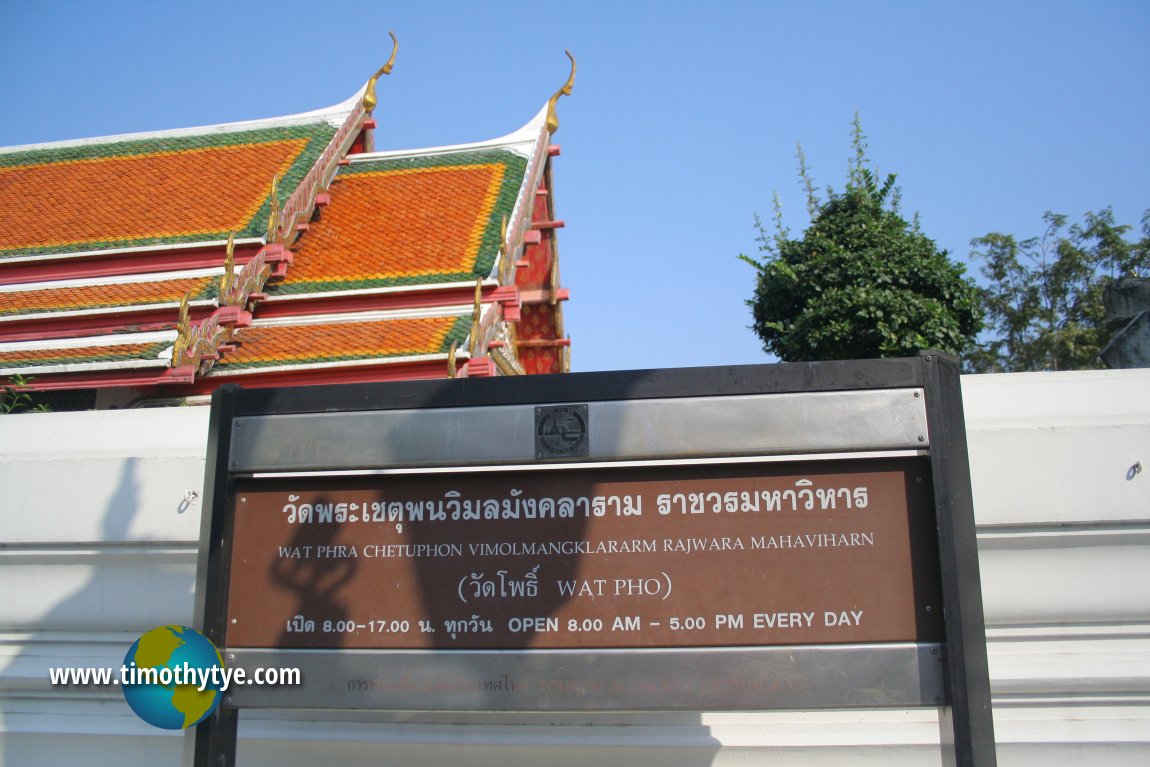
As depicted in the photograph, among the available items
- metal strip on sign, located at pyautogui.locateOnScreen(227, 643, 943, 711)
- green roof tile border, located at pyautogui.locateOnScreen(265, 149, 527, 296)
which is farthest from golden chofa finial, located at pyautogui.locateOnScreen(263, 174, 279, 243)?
metal strip on sign, located at pyautogui.locateOnScreen(227, 643, 943, 711)

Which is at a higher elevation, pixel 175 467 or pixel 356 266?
pixel 356 266

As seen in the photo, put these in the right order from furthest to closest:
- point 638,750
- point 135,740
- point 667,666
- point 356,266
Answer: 1. point 356,266
2. point 135,740
3. point 638,750
4. point 667,666

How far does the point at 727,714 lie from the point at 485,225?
8241mm

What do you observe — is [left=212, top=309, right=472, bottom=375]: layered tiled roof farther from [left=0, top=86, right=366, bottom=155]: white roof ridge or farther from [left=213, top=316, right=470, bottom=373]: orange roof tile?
[left=0, top=86, right=366, bottom=155]: white roof ridge

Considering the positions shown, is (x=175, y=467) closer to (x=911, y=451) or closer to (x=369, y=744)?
(x=369, y=744)

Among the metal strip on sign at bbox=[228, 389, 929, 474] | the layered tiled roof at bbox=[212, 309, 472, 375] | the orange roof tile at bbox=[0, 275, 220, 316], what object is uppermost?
the orange roof tile at bbox=[0, 275, 220, 316]

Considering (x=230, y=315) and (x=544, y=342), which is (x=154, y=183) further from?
(x=544, y=342)

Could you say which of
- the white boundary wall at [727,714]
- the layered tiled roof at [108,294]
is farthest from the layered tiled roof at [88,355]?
the white boundary wall at [727,714]

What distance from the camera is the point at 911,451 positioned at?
1.86 metres

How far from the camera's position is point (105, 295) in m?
8.59

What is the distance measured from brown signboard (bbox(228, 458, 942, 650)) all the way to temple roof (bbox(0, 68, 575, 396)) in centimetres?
612

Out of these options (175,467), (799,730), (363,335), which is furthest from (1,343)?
(799,730)

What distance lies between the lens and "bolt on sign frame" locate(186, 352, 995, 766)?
179cm

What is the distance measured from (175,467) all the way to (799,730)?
1.63 m
